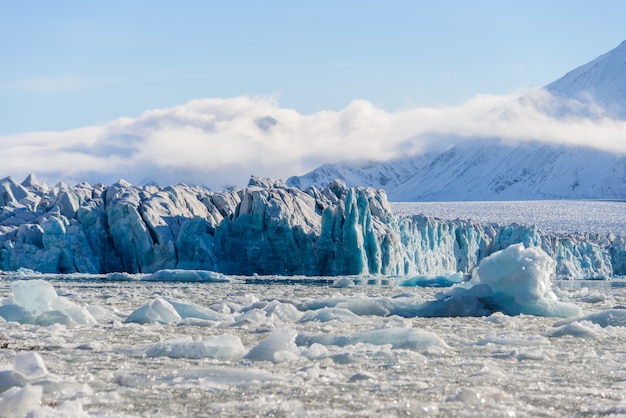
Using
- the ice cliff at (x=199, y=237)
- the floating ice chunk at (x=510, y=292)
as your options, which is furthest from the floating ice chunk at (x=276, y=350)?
the ice cliff at (x=199, y=237)

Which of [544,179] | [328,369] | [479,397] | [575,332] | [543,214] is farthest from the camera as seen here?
[544,179]

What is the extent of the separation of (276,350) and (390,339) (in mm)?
1397

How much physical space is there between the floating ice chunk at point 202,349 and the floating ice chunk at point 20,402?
8.56ft

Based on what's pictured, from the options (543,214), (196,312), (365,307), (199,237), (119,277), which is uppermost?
(199,237)

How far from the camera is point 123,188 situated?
42.0 m

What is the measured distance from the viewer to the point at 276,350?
25.2ft

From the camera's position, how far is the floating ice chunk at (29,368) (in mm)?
6004

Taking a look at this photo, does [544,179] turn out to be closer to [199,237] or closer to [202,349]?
[199,237]

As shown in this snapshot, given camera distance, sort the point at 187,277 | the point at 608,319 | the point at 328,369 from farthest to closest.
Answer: the point at 187,277, the point at 608,319, the point at 328,369

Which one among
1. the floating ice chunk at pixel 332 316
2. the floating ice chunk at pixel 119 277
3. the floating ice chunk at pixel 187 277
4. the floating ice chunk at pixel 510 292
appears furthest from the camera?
the floating ice chunk at pixel 187 277

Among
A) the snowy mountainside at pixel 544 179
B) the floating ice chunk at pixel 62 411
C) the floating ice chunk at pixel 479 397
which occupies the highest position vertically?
the snowy mountainside at pixel 544 179

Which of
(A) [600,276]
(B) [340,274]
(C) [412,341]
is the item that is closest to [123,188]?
(B) [340,274]

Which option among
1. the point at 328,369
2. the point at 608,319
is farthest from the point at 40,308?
the point at 608,319

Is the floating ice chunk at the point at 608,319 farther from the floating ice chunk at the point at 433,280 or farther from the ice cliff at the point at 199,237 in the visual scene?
the ice cliff at the point at 199,237
